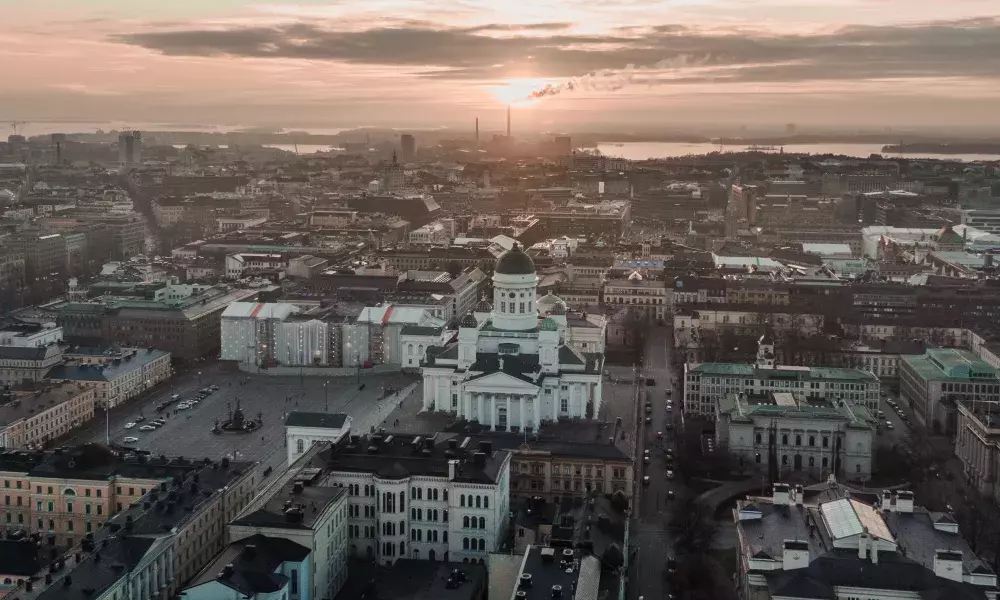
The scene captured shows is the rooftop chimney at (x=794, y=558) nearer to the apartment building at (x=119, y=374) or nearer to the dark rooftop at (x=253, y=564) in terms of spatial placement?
the dark rooftop at (x=253, y=564)

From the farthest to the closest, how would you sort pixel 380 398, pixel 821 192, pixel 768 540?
pixel 821 192
pixel 380 398
pixel 768 540

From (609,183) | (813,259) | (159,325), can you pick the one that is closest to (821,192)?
(609,183)

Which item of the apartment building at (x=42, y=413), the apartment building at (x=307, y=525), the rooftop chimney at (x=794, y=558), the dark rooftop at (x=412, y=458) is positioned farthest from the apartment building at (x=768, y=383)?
the apartment building at (x=42, y=413)

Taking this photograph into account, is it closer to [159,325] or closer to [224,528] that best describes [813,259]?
[159,325]

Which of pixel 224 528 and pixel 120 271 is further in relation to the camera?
pixel 120 271

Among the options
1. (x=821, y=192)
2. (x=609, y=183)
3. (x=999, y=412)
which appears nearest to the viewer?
(x=999, y=412)

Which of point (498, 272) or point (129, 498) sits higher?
point (498, 272)

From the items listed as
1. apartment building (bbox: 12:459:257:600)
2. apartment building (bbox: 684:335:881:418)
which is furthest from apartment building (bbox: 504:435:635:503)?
apartment building (bbox: 684:335:881:418)
